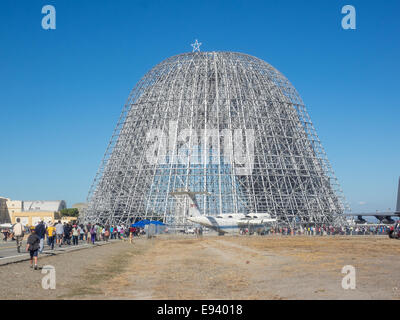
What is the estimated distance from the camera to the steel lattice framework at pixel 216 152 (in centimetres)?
6850

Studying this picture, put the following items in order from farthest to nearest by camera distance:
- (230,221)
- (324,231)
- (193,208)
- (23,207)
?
1. (23,207)
2. (324,231)
3. (193,208)
4. (230,221)

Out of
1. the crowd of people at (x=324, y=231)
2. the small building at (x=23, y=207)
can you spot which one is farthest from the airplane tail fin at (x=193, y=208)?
the small building at (x=23, y=207)

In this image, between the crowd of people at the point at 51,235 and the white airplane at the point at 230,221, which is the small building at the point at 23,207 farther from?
the crowd of people at the point at 51,235

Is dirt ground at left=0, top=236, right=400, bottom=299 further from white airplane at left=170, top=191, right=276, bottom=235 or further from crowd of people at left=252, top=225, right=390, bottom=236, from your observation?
crowd of people at left=252, top=225, right=390, bottom=236

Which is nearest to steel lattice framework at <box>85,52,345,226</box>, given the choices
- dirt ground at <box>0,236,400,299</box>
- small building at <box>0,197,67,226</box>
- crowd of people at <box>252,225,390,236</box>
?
crowd of people at <box>252,225,390,236</box>

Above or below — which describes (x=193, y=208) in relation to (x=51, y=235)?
above

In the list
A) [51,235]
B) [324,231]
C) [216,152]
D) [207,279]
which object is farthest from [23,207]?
[207,279]

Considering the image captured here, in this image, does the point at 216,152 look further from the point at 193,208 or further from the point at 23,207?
the point at 23,207

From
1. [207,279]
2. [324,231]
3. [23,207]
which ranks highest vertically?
[207,279]

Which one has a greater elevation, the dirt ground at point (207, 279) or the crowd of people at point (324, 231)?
the dirt ground at point (207, 279)

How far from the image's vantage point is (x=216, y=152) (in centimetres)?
7094

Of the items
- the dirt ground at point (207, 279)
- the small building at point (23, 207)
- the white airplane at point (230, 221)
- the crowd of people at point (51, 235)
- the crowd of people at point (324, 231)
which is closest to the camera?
the dirt ground at point (207, 279)

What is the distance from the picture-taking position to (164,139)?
7262cm
